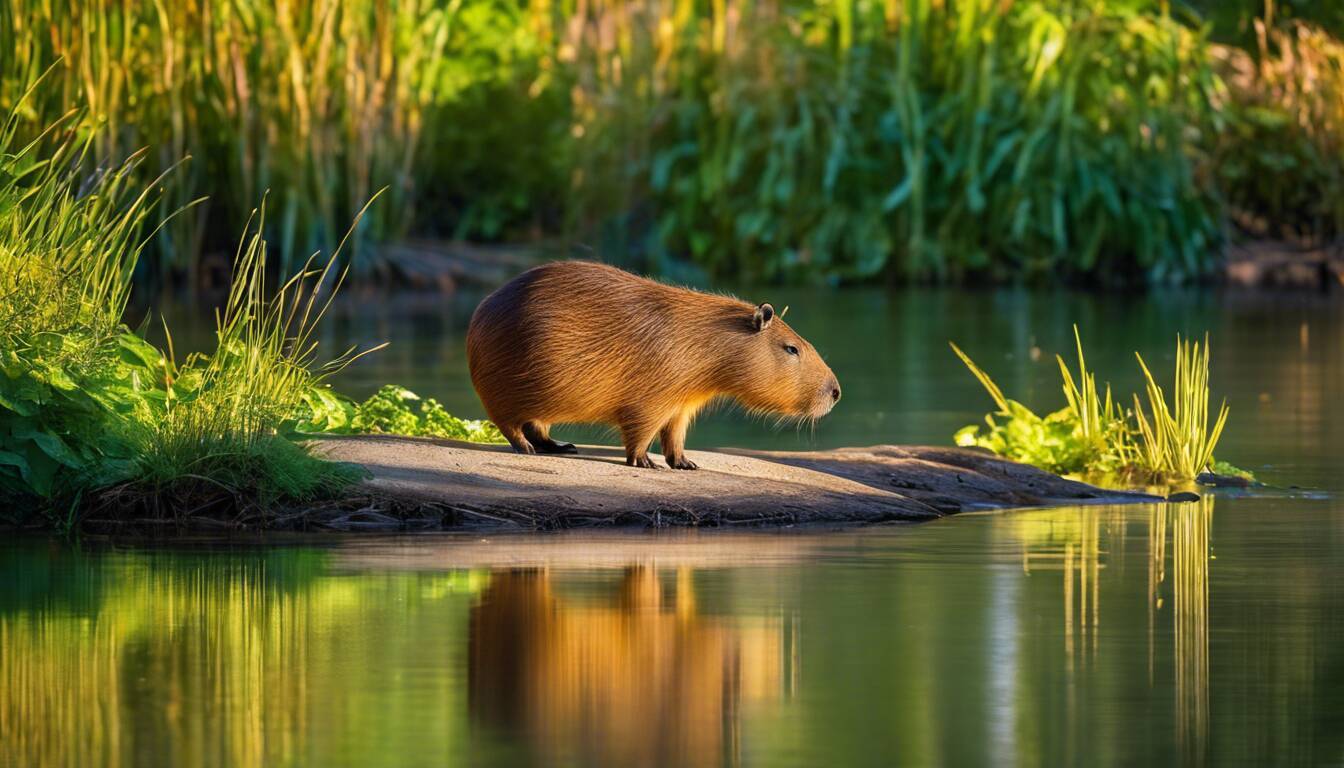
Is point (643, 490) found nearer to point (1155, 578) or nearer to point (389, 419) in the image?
point (389, 419)

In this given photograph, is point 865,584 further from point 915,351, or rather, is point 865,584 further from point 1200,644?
point 915,351

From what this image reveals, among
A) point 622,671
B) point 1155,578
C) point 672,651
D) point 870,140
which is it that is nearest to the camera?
point 622,671

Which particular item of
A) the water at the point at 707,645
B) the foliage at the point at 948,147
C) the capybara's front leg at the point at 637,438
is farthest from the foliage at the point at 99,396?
the foliage at the point at 948,147

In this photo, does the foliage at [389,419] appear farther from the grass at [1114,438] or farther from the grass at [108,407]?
the grass at [1114,438]

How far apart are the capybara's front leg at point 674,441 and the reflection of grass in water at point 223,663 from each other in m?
2.18

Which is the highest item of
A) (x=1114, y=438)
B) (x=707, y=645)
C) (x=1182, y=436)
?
(x=707, y=645)

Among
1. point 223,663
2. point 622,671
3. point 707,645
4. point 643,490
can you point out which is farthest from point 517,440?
point 622,671

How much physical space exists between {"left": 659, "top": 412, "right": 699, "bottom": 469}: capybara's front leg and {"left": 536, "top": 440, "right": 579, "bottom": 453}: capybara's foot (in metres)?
0.43

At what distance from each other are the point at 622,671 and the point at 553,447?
4.19 meters

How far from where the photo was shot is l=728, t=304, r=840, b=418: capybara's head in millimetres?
10492

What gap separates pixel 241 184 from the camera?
27406mm

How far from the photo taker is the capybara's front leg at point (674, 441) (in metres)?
10.4

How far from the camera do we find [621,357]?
33.7ft

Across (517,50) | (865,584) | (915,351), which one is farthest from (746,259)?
(865,584)
